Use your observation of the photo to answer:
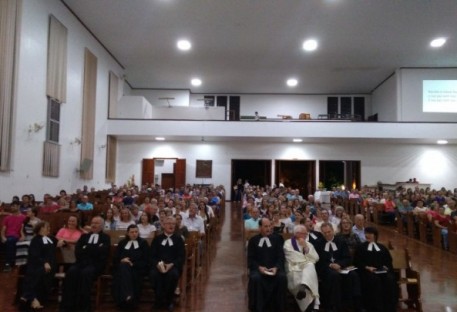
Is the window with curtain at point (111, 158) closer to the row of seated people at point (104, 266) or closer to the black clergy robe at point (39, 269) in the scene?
the row of seated people at point (104, 266)

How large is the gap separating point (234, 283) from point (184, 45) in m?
11.2

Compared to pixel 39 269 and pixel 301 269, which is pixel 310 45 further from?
pixel 39 269

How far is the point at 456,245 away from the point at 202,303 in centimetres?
582

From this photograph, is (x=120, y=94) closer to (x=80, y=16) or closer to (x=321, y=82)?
(x=80, y=16)

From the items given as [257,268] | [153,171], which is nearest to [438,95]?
[153,171]

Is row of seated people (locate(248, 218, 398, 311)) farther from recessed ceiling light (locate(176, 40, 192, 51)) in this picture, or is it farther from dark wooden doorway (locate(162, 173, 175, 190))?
dark wooden doorway (locate(162, 173, 175, 190))

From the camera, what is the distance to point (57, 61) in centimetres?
1109

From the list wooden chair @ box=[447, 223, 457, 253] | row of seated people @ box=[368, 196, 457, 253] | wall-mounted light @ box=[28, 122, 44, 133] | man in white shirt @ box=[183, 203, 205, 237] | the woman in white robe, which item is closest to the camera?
the woman in white robe

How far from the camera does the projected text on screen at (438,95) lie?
1698 centimetres

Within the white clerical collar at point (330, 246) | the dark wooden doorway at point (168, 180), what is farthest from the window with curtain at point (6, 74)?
the dark wooden doorway at point (168, 180)

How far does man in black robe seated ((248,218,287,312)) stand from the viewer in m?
4.46

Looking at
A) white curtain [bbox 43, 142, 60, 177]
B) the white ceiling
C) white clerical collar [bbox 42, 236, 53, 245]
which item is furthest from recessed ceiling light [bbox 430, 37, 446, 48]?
white clerical collar [bbox 42, 236, 53, 245]

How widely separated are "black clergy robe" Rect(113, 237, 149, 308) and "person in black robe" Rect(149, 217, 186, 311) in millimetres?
136

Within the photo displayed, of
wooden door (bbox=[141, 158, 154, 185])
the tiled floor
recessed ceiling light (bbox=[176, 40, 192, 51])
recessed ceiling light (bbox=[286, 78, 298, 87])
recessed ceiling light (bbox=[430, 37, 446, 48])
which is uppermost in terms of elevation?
recessed ceiling light (bbox=[430, 37, 446, 48])
